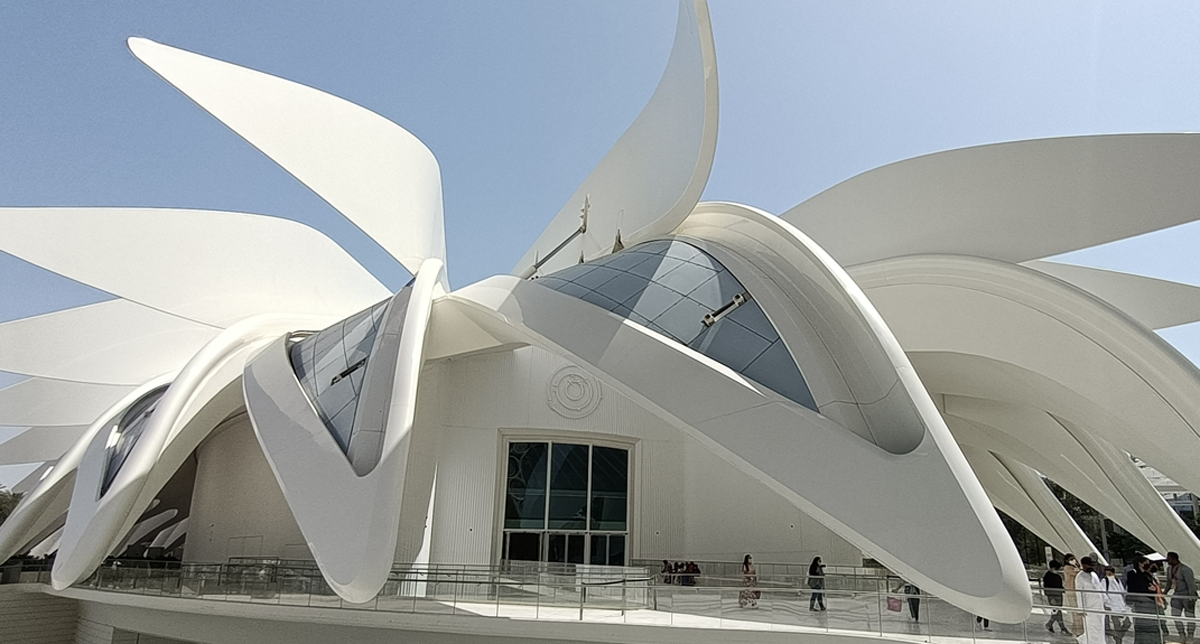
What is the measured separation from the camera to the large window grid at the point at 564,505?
21.8m

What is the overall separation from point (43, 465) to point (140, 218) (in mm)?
18024

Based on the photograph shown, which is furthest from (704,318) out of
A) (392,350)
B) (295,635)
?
(295,635)

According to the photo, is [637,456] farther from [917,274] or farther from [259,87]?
[259,87]

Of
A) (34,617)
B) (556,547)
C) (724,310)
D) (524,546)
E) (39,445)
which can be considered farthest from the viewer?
(39,445)

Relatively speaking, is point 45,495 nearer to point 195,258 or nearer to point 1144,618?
point 195,258

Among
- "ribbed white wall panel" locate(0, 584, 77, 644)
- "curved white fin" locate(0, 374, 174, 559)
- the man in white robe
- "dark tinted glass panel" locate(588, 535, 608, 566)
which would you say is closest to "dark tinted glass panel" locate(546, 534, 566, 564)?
"dark tinted glass panel" locate(588, 535, 608, 566)

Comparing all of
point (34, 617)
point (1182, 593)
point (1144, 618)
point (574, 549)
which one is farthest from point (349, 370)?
point (34, 617)

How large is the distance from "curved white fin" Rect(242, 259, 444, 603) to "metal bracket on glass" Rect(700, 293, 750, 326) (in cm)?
489

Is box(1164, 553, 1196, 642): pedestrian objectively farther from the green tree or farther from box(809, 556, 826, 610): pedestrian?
the green tree

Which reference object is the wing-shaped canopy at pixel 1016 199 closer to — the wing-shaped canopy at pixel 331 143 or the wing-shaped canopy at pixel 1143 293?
the wing-shaped canopy at pixel 1143 293

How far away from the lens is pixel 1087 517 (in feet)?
179

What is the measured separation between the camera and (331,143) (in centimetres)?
2092

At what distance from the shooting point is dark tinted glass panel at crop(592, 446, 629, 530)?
22.6m

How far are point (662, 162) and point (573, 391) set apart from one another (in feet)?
26.0
